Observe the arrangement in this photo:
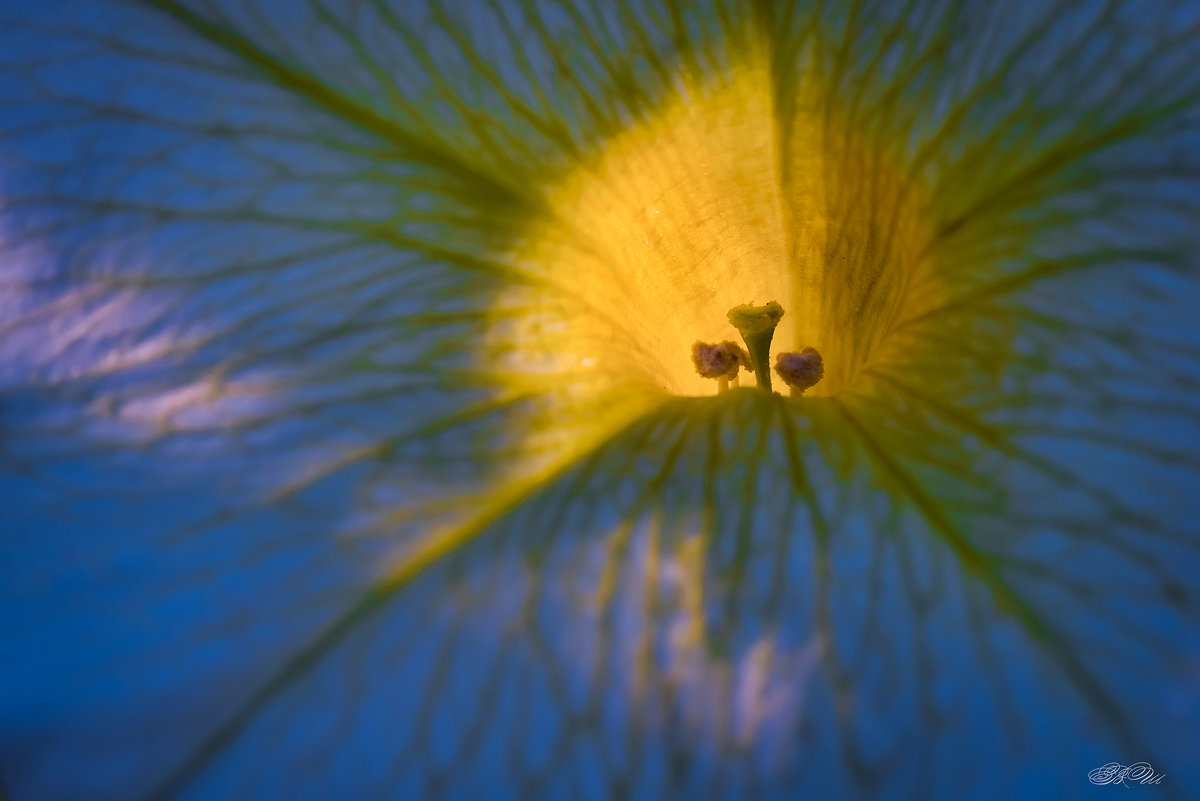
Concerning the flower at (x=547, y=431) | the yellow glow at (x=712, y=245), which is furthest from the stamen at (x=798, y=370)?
the flower at (x=547, y=431)

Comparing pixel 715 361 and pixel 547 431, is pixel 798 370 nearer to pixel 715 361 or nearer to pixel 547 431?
pixel 715 361

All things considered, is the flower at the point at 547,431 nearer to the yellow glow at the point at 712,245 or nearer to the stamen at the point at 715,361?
the yellow glow at the point at 712,245

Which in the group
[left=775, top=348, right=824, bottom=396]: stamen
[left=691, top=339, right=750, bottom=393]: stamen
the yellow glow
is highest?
the yellow glow

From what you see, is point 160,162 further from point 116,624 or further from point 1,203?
point 116,624

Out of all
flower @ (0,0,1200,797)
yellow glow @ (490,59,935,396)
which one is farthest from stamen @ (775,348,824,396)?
flower @ (0,0,1200,797)

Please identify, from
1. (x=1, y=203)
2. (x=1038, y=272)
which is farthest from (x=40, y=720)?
(x=1038, y=272)

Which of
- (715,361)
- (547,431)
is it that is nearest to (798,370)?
(715,361)

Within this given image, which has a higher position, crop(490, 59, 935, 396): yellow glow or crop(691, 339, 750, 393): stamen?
crop(490, 59, 935, 396): yellow glow

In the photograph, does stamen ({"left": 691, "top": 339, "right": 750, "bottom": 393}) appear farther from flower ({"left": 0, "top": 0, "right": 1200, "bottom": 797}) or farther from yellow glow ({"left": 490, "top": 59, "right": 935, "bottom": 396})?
flower ({"left": 0, "top": 0, "right": 1200, "bottom": 797})
